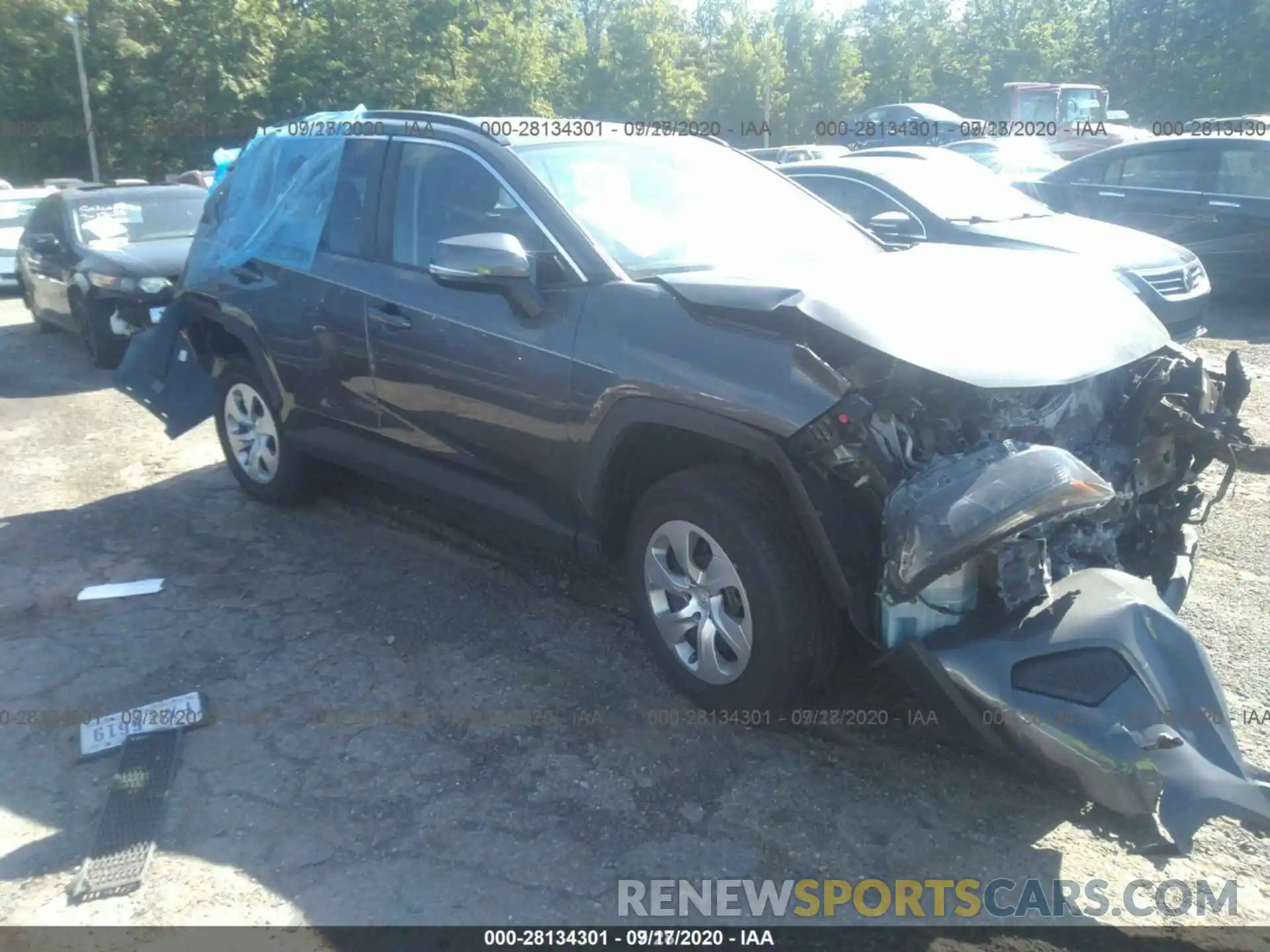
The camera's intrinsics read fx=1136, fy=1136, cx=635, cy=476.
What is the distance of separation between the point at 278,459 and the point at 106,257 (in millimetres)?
5304

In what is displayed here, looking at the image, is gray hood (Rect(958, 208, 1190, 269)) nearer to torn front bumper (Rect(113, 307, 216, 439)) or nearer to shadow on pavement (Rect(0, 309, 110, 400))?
torn front bumper (Rect(113, 307, 216, 439))

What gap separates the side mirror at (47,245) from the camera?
10828mm

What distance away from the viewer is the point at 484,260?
390 centimetres

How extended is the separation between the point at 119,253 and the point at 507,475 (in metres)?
7.41

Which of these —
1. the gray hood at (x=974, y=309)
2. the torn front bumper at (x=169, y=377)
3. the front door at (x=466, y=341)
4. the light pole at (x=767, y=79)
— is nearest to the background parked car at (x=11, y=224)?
the torn front bumper at (x=169, y=377)

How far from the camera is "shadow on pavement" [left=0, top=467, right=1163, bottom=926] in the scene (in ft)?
10.4

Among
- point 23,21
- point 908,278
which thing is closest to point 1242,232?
point 908,278

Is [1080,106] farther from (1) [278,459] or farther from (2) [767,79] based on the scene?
(1) [278,459]

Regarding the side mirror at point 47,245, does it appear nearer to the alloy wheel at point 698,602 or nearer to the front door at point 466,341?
the front door at point 466,341

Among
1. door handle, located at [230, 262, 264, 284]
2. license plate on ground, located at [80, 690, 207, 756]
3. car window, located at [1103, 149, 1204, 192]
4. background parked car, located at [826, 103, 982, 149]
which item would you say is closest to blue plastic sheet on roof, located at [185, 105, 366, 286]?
Answer: door handle, located at [230, 262, 264, 284]

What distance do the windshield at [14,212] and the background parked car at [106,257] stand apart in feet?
14.1

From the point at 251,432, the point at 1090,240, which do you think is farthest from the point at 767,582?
the point at 1090,240

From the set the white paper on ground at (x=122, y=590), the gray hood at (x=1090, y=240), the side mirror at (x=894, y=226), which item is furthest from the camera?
the gray hood at (x=1090, y=240)

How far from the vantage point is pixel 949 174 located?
928cm
